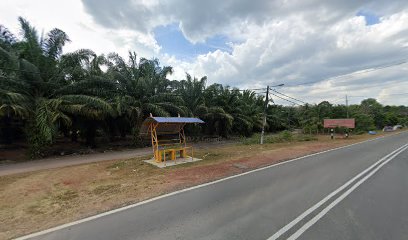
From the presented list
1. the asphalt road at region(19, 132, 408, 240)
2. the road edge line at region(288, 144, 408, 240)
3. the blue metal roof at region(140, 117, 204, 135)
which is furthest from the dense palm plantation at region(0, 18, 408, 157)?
the road edge line at region(288, 144, 408, 240)

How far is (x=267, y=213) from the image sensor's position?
4.89 meters

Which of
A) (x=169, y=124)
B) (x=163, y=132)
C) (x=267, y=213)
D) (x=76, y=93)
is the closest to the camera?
(x=267, y=213)

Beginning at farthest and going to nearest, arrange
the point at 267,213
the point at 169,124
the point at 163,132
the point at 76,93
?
the point at 76,93 < the point at 163,132 < the point at 169,124 < the point at 267,213

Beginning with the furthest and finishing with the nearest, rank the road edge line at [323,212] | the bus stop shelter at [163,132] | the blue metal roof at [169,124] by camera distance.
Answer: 1. the blue metal roof at [169,124]
2. the bus stop shelter at [163,132]
3. the road edge line at [323,212]

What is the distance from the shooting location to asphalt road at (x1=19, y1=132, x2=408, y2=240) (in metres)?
4.05

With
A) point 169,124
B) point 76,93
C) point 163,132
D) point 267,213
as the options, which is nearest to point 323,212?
point 267,213

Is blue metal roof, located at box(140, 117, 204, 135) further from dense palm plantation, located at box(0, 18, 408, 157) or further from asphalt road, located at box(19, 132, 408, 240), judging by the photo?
asphalt road, located at box(19, 132, 408, 240)

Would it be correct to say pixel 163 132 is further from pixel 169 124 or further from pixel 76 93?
pixel 76 93

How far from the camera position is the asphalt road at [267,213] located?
13.3ft

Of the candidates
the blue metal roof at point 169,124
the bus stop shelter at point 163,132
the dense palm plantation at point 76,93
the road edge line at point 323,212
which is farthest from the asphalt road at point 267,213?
the dense palm plantation at point 76,93

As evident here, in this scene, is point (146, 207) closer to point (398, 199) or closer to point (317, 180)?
point (317, 180)

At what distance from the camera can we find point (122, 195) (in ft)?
20.7

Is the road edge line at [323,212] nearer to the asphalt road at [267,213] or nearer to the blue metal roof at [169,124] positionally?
the asphalt road at [267,213]

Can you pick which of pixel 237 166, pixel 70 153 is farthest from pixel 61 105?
pixel 237 166
